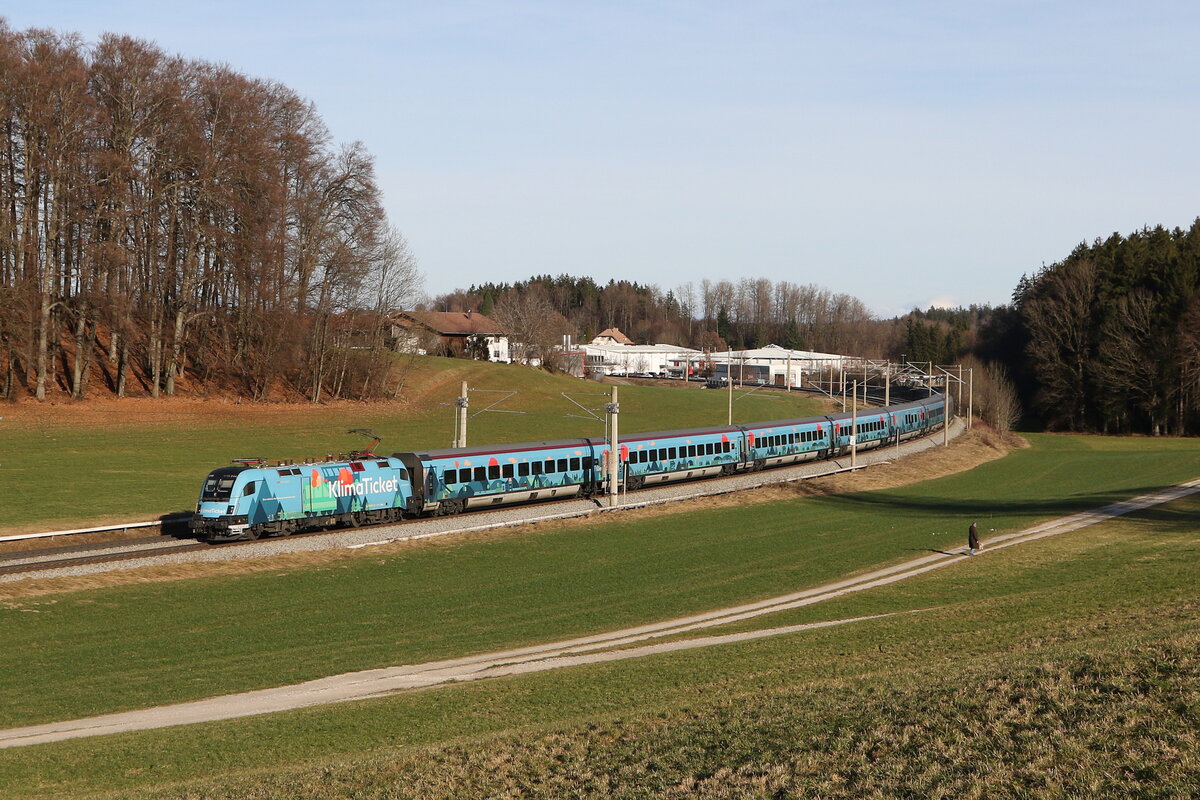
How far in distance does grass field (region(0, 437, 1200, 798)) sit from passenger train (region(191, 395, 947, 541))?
432 cm

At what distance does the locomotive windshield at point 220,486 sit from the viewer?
36594mm

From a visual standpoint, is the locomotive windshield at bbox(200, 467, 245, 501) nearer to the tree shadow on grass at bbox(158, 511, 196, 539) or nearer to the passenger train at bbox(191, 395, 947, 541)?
the passenger train at bbox(191, 395, 947, 541)

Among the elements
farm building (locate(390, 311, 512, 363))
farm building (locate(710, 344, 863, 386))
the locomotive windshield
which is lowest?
the locomotive windshield

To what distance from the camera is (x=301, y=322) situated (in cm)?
7600

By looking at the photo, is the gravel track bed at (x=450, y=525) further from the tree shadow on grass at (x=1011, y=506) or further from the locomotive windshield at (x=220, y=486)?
the tree shadow on grass at (x=1011, y=506)

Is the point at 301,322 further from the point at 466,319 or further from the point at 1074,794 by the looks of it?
the point at 466,319

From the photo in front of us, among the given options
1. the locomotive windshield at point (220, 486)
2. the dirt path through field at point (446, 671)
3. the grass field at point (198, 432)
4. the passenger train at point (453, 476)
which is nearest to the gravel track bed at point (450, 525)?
the passenger train at point (453, 476)

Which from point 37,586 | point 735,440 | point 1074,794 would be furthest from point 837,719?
point 735,440

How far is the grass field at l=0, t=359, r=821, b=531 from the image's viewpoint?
45.0 m

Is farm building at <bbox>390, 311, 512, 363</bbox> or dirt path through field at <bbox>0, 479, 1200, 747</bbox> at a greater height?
farm building at <bbox>390, 311, 512, 363</bbox>

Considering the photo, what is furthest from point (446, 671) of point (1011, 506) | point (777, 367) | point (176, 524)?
point (777, 367)

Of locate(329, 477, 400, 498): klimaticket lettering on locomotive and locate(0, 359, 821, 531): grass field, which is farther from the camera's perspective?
locate(0, 359, 821, 531): grass field

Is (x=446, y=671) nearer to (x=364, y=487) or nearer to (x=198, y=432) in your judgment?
(x=364, y=487)

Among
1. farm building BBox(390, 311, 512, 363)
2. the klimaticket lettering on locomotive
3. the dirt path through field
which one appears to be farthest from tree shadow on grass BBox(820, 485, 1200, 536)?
farm building BBox(390, 311, 512, 363)
